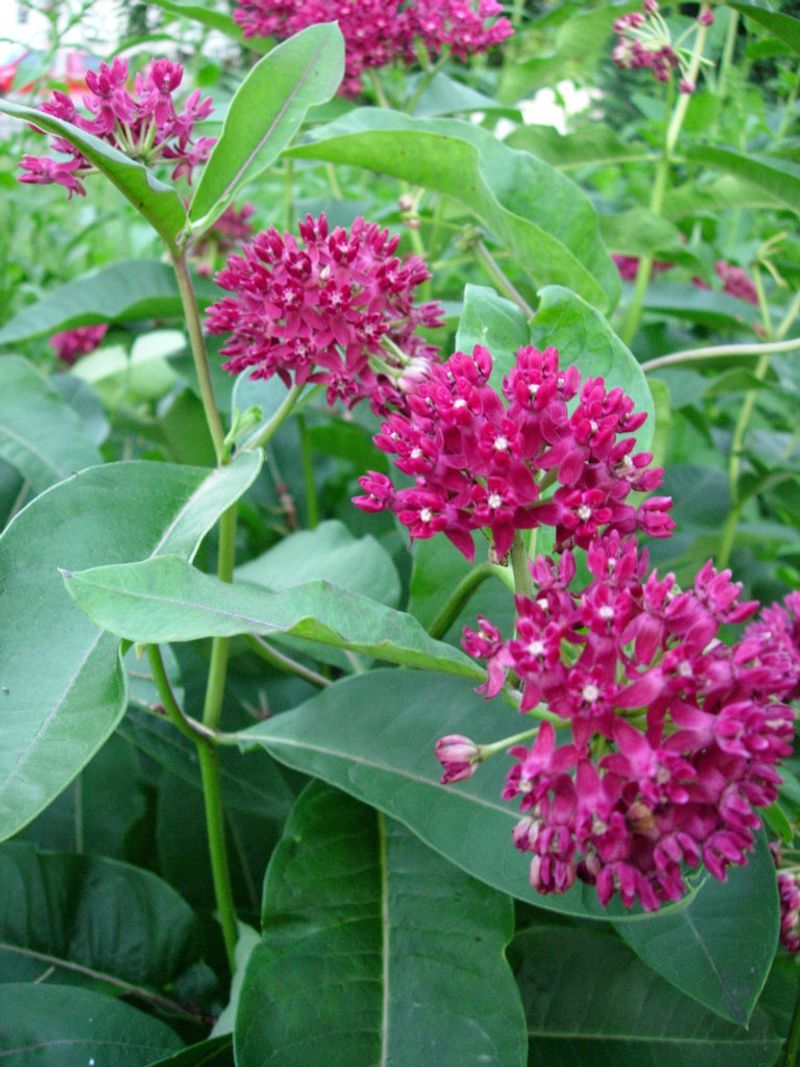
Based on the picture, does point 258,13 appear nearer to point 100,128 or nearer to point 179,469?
point 100,128

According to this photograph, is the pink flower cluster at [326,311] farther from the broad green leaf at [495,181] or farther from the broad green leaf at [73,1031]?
the broad green leaf at [73,1031]

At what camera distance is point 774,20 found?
1075 millimetres

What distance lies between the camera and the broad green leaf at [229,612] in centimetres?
64

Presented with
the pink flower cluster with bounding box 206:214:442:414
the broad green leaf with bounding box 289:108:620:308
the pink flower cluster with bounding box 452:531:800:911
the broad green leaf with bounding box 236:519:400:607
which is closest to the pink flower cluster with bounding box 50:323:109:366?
the broad green leaf with bounding box 236:519:400:607

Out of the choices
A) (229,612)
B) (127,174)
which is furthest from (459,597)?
(127,174)

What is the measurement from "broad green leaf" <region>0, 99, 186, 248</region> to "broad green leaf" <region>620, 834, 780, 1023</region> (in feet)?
2.32

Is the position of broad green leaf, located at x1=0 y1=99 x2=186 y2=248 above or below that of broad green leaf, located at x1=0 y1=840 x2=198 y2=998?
above

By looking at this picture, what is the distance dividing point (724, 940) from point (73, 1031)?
1.97 ft

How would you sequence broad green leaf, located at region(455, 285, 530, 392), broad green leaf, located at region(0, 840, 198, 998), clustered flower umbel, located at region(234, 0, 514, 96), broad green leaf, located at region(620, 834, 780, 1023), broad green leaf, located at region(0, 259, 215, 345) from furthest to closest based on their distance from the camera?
broad green leaf, located at region(0, 259, 215, 345)
clustered flower umbel, located at region(234, 0, 514, 96)
broad green leaf, located at region(0, 840, 198, 998)
broad green leaf, located at region(455, 285, 530, 392)
broad green leaf, located at region(620, 834, 780, 1023)

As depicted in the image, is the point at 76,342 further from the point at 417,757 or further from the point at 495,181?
the point at 417,757

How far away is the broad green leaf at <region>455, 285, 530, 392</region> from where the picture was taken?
0.89m

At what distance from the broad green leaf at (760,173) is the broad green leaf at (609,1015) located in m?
0.90

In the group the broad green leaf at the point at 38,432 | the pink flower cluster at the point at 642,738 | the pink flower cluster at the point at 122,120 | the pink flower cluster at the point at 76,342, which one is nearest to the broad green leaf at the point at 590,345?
the pink flower cluster at the point at 642,738

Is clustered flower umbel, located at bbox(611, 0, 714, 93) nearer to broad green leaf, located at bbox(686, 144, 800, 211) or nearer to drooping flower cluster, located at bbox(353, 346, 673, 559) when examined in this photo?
broad green leaf, located at bbox(686, 144, 800, 211)
